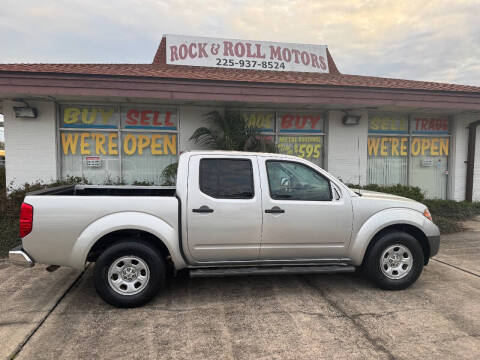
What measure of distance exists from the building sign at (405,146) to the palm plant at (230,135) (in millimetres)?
3538

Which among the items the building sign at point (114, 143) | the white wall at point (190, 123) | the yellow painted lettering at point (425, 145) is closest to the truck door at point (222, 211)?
the white wall at point (190, 123)

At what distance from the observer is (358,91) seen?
841 cm

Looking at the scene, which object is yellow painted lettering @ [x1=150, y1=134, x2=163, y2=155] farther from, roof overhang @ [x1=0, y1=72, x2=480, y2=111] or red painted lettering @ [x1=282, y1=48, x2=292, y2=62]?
red painted lettering @ [x1=282, y1=48, x2=292, y2=62]

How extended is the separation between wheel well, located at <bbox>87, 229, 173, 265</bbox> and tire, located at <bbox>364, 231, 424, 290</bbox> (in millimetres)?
2649

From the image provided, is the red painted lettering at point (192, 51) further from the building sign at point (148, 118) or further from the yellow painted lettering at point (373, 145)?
Answer: the yellow painted lettering at point (373, 145)

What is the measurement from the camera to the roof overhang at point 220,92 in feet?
23.7

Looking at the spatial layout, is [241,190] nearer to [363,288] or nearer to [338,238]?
[338,238]

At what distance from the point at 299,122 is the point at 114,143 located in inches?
205

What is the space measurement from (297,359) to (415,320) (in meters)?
1.55

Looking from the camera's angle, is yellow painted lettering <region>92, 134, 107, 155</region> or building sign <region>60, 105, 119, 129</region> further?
yellow painted lettering <region>92, 134, 107, 155</region>

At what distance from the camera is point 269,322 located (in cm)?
351

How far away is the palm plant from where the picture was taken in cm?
845

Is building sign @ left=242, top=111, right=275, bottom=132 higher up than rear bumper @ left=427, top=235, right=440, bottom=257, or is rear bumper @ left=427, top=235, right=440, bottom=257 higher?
building sign @ left=242, top=111, right=275, bottom=132

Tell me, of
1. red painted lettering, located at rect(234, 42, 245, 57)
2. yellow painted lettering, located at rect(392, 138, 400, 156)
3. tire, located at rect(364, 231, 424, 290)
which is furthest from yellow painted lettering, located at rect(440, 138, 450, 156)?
tire, located at rect(364, 231, 424, 290)
